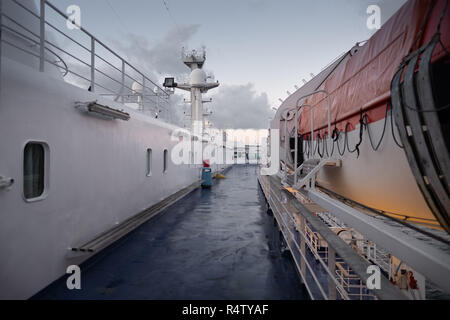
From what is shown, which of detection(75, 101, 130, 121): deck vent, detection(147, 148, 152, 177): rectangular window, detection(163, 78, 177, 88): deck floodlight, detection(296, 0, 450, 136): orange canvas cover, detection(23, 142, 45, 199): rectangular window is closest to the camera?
detection(296, 0, 450, 136): orange canvas cover

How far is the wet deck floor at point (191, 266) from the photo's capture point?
247 centimetres

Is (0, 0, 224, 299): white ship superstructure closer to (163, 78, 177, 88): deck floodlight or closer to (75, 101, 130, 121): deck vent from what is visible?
(75, 101, 130, 121): deck vent

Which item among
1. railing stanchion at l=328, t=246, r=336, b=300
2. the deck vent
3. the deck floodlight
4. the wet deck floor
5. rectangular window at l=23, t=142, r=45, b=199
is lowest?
the wet deck floor

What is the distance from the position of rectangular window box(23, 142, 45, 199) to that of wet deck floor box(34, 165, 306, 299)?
3.23ft

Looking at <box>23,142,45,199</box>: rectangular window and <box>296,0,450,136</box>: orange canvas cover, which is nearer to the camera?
<box>296,0,450,136</box>: orange canvas cover

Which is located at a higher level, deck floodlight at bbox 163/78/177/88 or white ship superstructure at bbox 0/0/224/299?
deck floodlight at bbox 163/78/177/88

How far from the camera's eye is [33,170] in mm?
2463

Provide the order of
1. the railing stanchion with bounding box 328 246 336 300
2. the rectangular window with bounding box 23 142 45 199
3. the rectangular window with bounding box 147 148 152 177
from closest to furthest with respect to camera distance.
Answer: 1. the railing stanchion with bounding box 328 246 336 300
2. the rectangular window with bounding box 23 142 45 199
3. the rectangular window with bounding box 147 148 152 177

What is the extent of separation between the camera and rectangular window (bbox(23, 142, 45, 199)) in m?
2.39

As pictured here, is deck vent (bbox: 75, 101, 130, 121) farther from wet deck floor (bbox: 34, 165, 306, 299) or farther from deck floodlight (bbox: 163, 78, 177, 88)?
deck floodlight (bbox: 163, 78, 177, 88)

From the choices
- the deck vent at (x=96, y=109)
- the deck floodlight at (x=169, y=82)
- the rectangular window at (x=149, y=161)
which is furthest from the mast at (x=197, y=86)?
the deck vent at (x=96, y=109)

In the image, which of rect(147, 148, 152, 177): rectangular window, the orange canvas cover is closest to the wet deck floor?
rect(147, 148, 152, 177): rectangular window
